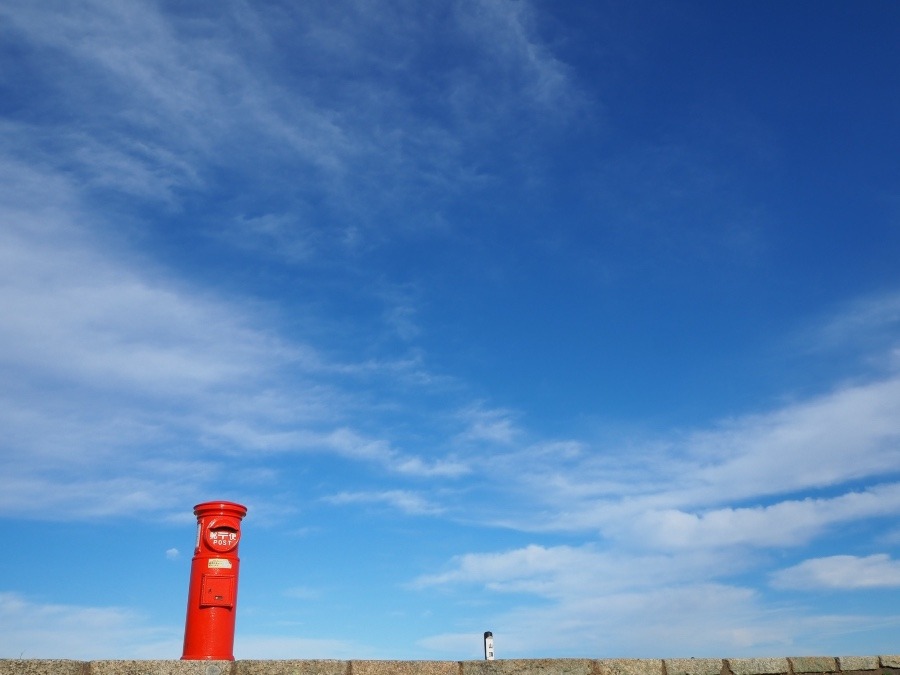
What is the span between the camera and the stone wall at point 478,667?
5.21 m

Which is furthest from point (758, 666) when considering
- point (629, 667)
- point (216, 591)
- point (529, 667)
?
point (216, 591)

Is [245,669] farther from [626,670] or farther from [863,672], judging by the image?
[863,672]

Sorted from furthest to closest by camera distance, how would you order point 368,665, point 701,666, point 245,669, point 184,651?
point 184,651 → point 701,666 → point 368,665 → point 245,669

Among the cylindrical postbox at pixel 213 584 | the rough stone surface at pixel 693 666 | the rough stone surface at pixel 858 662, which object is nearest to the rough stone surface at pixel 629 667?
the rough stone surface at pixel 693 666

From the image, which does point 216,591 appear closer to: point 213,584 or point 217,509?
point 213,584

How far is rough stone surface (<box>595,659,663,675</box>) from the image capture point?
6.86m

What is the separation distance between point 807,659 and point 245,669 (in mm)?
6367

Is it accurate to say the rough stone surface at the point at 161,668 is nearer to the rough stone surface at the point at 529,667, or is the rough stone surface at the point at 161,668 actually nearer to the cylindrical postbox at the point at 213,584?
the rough stone surface at the point at 529,667

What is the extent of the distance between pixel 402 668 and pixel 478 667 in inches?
26.8

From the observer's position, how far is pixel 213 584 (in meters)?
8.23

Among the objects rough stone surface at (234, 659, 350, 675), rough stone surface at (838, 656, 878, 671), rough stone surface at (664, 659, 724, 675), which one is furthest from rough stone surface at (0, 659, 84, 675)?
rough stone surface at (838, 656, 878, 671)

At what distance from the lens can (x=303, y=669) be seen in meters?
5.77

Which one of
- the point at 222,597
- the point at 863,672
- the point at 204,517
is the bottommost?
the point at 863,672

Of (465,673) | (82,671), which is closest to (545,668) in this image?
(465,673)
